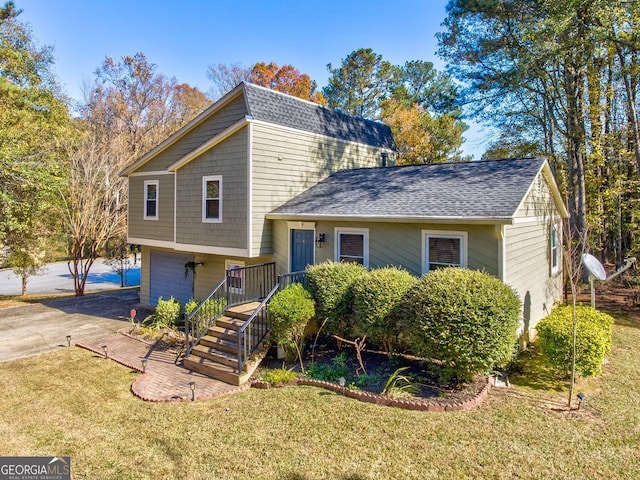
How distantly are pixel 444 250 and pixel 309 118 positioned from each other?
6.64m

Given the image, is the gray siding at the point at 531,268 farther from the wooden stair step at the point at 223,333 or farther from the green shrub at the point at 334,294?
the wooden stair step at the point at 223,333

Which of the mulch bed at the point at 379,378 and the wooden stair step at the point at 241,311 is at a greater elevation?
the wooden stair step at the point at 241,311

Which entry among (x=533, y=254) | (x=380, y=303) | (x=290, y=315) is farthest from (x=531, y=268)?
(x=290, y=315)

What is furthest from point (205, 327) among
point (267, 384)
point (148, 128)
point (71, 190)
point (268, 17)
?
point (148, 128)

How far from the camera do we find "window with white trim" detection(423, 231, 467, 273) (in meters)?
8.41

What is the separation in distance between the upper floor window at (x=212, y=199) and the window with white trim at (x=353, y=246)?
3.65m

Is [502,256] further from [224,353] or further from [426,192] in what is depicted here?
[224,353]

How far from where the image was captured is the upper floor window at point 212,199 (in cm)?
1124

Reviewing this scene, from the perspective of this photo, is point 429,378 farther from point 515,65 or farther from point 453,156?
point 453,156

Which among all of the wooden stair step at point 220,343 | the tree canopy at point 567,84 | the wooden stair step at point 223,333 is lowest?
the wooden stair step at point 220,343

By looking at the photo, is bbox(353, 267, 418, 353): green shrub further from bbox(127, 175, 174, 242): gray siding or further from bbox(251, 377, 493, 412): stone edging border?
bbox(127, 175, 174, 242): gray siding

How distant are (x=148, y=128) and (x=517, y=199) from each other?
25.7 meters

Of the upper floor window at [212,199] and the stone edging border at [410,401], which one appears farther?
the upper floor window at [212,199]

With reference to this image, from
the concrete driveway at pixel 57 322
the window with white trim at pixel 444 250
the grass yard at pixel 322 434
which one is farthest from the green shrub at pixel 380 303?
the concrete driveway at pixel 57 322
